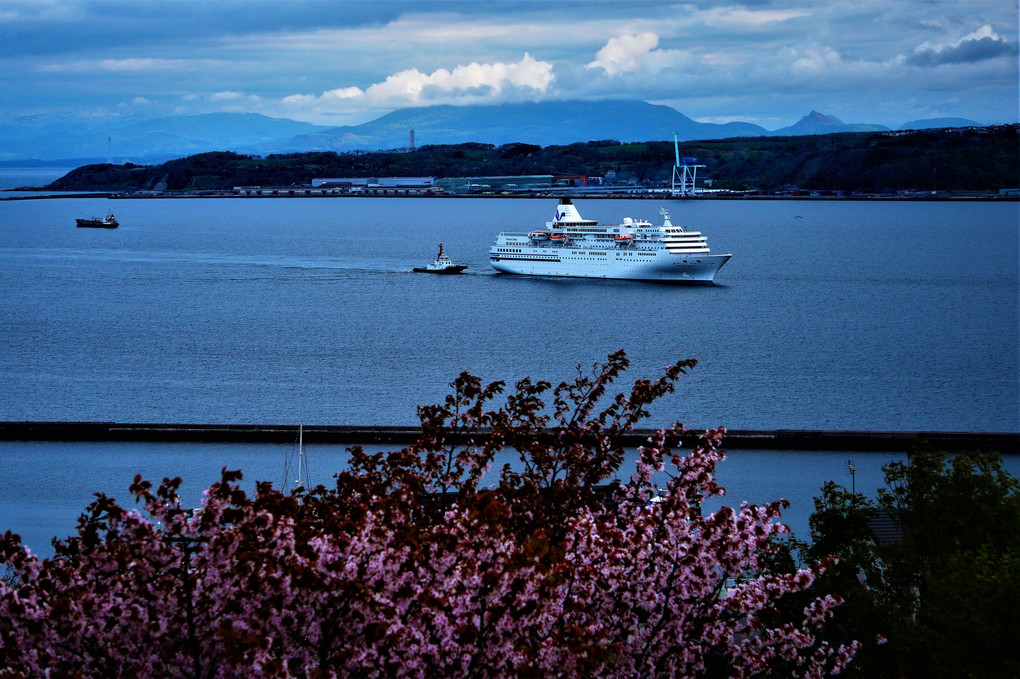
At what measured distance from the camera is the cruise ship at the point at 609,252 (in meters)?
34.8

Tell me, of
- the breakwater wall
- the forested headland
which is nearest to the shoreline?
the forested headland

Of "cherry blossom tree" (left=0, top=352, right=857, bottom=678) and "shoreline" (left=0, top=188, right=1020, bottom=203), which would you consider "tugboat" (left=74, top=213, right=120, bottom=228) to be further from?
"cherry blossom tree" (left=0, top=352, right=857, bottom=678)

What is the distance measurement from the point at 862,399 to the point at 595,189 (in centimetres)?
8441

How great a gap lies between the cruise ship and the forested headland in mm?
59793

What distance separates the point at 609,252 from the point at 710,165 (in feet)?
253

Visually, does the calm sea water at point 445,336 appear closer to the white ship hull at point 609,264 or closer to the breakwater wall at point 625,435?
the breakwater wall at point 625,435

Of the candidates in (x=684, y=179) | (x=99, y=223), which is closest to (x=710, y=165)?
(x=684, y=179)

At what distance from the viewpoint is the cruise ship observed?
3478cm

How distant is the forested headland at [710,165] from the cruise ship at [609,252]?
59.8 metres

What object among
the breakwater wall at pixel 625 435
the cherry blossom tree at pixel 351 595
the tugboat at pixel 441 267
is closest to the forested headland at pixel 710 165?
the tugboat at pixel 441 267

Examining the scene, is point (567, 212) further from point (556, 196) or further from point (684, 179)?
point (556, 196)

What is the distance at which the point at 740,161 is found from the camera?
108125 mm

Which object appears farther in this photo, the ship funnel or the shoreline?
the shoreline

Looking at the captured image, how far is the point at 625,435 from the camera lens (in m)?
15.6
